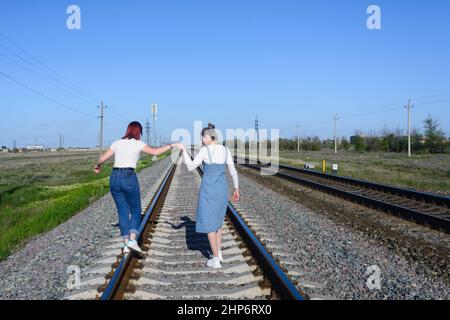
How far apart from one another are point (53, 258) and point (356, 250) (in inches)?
185

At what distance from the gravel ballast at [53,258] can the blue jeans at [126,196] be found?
78 cm

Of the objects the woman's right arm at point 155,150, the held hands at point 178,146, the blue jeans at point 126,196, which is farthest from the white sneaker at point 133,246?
the held hands at point 178,146

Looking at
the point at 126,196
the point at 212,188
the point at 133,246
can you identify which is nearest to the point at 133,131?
the point at 126,196

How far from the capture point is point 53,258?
667cm

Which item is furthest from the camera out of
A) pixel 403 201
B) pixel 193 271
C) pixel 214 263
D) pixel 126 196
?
pixel 403 201

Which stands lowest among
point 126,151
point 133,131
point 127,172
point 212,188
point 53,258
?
point 53,258

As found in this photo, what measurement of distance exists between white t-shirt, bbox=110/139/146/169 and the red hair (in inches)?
2.4

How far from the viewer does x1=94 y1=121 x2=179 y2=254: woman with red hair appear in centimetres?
588

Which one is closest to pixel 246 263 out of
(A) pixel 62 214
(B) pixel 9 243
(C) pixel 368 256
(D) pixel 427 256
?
(C) pixel 368 256

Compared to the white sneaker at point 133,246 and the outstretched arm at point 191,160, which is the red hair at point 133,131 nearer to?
the outstretched arm at point 191,160

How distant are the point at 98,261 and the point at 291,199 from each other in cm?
843

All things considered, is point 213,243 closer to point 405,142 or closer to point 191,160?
point 191,160
